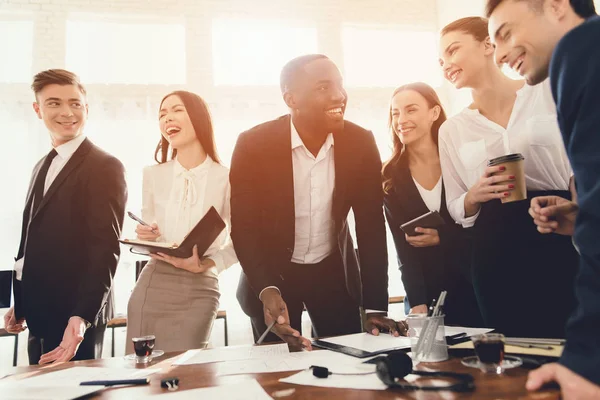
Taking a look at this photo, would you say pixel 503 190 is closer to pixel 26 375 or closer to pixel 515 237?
pixel 515 237

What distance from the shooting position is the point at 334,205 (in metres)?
1.79

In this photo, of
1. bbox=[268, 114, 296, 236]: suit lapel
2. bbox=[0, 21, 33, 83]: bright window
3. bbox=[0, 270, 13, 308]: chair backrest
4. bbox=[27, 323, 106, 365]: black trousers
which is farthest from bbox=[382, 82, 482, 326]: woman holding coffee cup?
bbox=[0, 21, 33, 83]: bright window

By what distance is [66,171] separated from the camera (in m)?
1.91

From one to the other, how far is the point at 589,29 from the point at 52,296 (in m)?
1.89

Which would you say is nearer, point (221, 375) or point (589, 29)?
point (589, 29)

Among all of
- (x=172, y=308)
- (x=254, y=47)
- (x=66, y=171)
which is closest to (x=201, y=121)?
(x=66, y=171)

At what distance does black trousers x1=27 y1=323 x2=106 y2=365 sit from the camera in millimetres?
1781

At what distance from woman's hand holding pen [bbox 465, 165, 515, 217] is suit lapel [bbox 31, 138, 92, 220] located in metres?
1.55

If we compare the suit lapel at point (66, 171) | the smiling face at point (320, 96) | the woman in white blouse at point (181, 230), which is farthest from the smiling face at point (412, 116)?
the suit lapel at point (66, 171)

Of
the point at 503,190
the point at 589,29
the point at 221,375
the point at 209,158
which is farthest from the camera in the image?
the point at 209,158

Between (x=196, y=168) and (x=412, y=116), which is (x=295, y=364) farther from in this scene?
(x=412, y=116)

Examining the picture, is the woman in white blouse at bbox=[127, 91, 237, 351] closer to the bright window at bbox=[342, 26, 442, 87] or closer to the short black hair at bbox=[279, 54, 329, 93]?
the short black hair at bbox=[279, 54, 329, 93]

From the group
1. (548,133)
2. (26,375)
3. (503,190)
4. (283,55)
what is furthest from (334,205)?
(283,55)

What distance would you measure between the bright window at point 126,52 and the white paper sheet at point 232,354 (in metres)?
4.25
